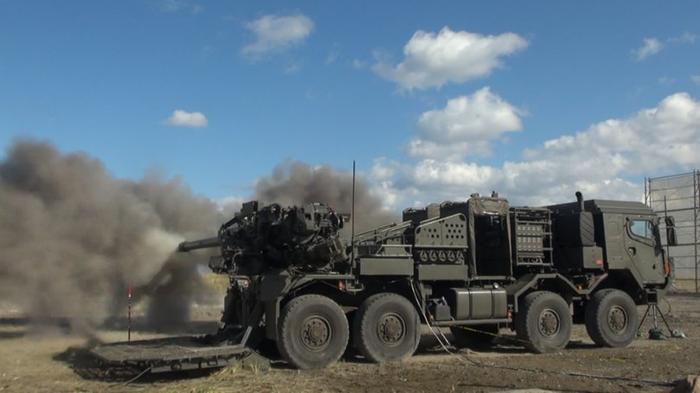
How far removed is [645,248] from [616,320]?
202 centimetres

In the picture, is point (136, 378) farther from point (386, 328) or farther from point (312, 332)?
point (386, 328)

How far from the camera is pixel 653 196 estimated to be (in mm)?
39812

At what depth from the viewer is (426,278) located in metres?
13.3

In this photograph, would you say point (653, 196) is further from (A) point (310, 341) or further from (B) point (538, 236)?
(A) point (310, 341)

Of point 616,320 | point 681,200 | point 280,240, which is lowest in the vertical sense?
point 616,320

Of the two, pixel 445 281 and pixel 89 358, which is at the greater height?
pixel 445 281

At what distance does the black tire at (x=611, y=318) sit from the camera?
14.8 metres

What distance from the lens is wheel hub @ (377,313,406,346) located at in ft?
41.3

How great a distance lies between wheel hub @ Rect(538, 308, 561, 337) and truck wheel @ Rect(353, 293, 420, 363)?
3.00 metres

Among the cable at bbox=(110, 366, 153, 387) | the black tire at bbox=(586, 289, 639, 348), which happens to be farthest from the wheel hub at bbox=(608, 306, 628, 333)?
the cable at bbox=(110, 366, 153, 387)

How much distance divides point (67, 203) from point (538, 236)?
10.7m

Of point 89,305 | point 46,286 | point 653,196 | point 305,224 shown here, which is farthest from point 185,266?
point 653,196

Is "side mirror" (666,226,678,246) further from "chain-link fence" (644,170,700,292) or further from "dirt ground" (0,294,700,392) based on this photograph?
"chain-link fence" (644,170,700,292)

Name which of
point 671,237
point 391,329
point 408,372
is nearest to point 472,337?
point 391,329
